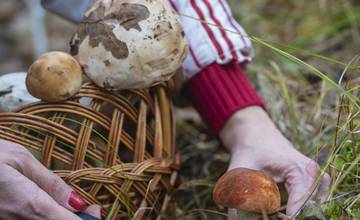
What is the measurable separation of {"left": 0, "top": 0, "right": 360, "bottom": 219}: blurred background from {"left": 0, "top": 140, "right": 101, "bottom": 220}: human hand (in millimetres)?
334

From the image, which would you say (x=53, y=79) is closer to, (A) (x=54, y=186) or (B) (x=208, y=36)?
(A) (x=54, y=186)

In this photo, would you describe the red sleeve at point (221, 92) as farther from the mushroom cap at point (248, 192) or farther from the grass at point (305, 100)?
the mushroom cap at point (248, 192)

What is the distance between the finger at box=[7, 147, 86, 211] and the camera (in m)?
1.15

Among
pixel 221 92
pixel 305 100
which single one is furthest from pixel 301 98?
pixel 221 92

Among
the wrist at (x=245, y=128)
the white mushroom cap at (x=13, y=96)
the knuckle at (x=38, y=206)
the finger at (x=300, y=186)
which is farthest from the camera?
the wrist at (x=245, y=128)

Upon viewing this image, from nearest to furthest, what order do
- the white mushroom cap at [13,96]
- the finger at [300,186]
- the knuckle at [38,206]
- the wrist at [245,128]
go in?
1. the knuckle at [38,206]
2. the finger at [300,186]
3. the white mushroom cap at [13,96]
4. the wrist at [245,128]

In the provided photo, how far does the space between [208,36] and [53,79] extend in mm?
464

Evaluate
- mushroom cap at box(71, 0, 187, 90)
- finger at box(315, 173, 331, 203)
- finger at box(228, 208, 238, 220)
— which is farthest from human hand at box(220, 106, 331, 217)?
mushroom cap at box(71, 0, 187, 90)

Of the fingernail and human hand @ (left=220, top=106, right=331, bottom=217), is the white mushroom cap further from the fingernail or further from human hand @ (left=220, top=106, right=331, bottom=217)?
human hand @ (left=220, top=106, right=331, bottom=217)

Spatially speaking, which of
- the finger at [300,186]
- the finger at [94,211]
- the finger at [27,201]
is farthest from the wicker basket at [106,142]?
the finger at [300,186]

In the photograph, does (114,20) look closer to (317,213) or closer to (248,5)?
(317,213)

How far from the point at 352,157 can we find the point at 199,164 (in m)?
0.67

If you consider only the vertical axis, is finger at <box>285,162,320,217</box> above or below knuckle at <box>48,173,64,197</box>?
below

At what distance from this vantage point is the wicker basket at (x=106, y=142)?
4.04 feet
